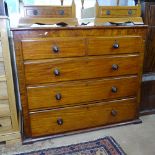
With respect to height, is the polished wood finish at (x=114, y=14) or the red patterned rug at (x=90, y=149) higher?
the polished wood finish at (x=114, y=14)

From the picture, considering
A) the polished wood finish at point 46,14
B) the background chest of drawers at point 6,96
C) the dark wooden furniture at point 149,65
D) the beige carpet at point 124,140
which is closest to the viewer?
the background chest of drawers at point 6,96

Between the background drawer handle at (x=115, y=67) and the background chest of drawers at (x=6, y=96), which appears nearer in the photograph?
the background chest of drawers at (x=6, y=96)

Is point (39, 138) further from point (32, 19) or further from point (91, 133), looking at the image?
point (32, 19)

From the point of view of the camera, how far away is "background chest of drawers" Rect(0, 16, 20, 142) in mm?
1286

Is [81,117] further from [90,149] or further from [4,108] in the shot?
[4,108]

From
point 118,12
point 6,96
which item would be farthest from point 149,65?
point 6,96

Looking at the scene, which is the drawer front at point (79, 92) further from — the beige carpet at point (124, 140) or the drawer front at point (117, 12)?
the drawer front at point (117, 12)

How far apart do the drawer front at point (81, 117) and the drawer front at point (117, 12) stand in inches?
28.7

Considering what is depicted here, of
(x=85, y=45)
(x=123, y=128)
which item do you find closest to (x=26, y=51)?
(x=85, y=45)

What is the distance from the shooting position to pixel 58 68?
1436 mm

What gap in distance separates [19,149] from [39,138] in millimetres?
171

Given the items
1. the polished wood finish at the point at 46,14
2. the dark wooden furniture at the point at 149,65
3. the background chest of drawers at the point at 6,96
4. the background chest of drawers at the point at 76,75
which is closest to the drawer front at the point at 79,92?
the background chest of drawers at the point at 76,75

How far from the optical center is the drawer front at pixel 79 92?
147cm

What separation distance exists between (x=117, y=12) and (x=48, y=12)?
22.0 inches
